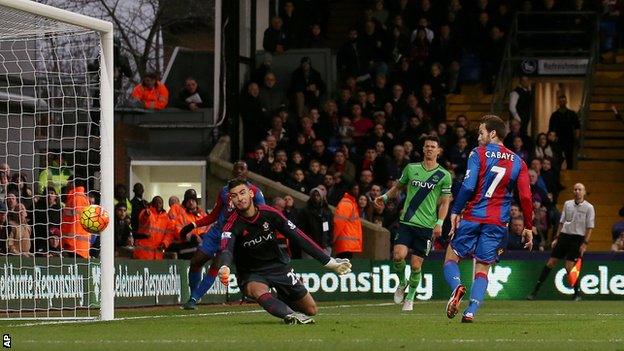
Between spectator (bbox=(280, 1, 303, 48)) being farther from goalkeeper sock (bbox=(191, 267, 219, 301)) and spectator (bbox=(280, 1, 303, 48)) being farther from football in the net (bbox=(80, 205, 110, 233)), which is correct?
football in the net (bbox=(80, 205, 110, 233))

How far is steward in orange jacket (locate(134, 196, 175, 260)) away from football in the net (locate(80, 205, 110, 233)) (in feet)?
24.5

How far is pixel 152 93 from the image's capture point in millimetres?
28953

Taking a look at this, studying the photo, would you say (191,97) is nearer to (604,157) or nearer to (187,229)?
(604,157)

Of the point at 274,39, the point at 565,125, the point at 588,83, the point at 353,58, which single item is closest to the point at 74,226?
the point at 353,58

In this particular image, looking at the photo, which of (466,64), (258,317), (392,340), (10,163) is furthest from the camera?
(466,64)

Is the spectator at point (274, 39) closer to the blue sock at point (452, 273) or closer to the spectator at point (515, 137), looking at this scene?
the spectator at point (515, 137)

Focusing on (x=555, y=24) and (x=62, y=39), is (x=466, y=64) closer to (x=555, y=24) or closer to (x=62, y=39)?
(x=555, y=24)

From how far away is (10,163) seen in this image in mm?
21844

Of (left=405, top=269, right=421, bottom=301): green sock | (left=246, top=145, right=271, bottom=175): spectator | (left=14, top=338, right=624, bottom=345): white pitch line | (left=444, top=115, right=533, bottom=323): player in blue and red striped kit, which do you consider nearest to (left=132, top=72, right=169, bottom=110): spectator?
(left=246, top=145, right=271, bottom=175): spectator

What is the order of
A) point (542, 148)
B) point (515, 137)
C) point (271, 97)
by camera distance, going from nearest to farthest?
point (515, 137)
point (542, 148)
point (271, 97)

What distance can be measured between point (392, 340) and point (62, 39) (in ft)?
26.7

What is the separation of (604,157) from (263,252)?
19.1 m

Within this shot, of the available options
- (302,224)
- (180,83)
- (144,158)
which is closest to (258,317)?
(302,224)

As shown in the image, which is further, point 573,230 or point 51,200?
point 573,230
